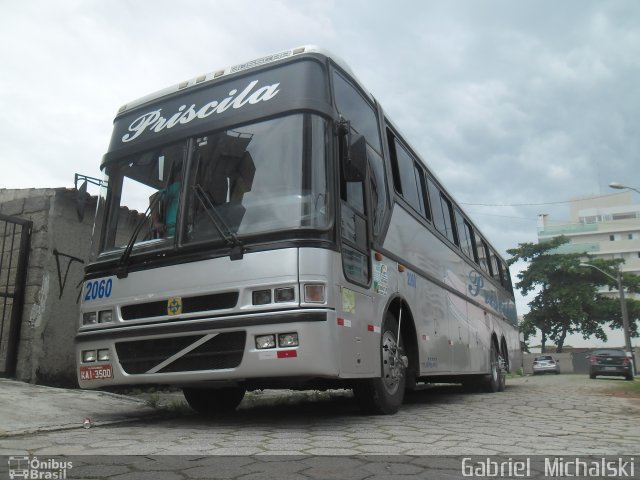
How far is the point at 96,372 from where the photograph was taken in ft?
17.6

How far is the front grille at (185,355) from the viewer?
464 centimetres

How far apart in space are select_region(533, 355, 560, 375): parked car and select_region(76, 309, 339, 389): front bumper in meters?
38.5

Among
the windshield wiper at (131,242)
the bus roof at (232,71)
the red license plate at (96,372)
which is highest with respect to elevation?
the bus roof at (232,71)

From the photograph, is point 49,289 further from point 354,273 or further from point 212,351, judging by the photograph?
point 354,273

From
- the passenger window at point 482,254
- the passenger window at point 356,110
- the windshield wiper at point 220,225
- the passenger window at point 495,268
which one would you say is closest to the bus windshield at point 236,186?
the windshield wiper at point 220,225

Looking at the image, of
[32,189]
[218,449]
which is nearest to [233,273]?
[218,449]

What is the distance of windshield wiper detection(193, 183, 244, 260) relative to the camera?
4691 millimetres

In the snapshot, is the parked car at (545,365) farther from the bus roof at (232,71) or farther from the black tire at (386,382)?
the bus roof at (232,71)

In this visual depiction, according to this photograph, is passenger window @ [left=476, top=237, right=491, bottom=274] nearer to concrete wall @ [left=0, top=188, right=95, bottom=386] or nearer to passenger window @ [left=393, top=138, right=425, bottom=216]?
passenger window @ [left=393, top=138, right=425, bottom=216]

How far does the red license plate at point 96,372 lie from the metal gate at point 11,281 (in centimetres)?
292

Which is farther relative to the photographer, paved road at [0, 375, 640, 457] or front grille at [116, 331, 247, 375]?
front grille at [116, 331, 247, 375]

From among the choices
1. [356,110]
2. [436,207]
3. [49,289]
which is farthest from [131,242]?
[436,207]

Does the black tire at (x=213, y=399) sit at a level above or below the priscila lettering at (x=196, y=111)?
below
